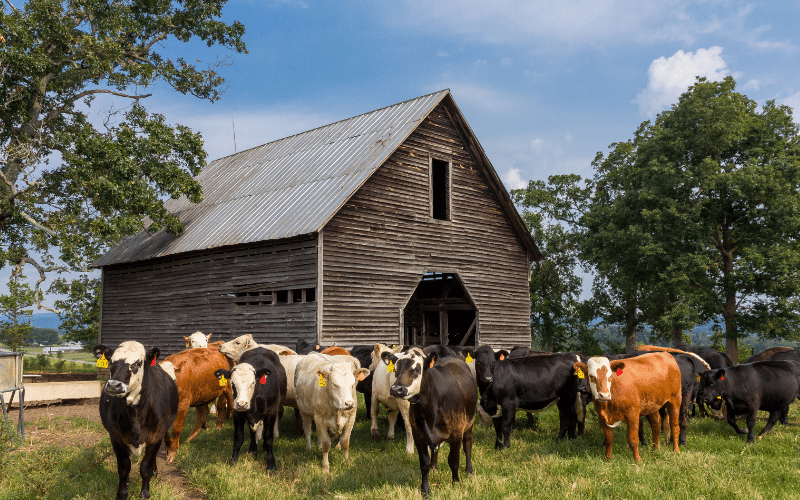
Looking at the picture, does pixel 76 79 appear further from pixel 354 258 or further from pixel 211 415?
pixel 211 415

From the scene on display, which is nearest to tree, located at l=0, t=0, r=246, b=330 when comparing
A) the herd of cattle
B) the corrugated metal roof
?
the corrugated metal roof

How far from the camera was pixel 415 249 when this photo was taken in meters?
17.9

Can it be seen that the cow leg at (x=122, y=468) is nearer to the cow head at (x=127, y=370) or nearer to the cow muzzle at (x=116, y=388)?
the cow head at (x=127, y=370)

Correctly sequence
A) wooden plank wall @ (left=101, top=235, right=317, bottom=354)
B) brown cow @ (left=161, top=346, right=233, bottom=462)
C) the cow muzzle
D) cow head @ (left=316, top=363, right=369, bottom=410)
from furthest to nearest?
wooden plank wall @ (left=101, top=235, right=317, bottom=354)
brown cow @ (left=161, top=346, right=233, bottom=462)
cow head @ (left=316, top=363, right=369, bottom=410)
the cow muzzle

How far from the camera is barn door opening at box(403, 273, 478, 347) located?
22594 mm

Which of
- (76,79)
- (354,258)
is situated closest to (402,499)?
(354,258)

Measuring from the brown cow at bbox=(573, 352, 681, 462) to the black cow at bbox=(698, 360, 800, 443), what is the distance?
39.7 inches

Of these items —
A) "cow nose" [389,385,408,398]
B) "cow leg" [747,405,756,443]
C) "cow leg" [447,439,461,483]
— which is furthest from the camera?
"cow leg" [747,405,756,443]

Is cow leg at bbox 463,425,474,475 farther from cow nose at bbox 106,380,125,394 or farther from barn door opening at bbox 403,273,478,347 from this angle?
barn door opening at bbox 403,273,478,347

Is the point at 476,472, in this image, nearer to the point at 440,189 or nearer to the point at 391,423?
the point at 391,423

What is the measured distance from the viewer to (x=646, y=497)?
6023 mm

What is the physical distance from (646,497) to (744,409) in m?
4.09

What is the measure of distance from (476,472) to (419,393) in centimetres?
155

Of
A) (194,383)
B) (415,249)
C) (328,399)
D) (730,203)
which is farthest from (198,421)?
(730,203)
